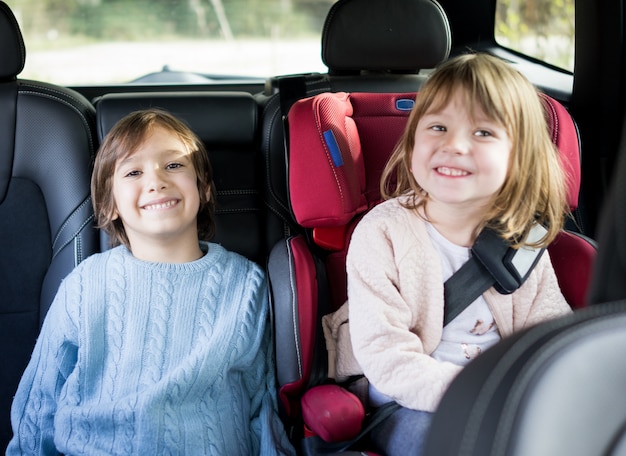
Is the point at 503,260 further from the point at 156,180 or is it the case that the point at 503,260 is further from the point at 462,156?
the point at 156,180

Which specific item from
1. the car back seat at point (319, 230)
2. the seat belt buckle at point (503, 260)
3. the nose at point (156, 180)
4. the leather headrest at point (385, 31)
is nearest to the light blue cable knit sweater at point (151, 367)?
the car back seat at point (319, 230)

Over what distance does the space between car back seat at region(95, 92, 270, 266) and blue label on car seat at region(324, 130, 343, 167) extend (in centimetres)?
51

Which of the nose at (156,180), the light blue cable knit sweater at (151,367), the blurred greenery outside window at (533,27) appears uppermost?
the blurred greenery outside window at (533,27)

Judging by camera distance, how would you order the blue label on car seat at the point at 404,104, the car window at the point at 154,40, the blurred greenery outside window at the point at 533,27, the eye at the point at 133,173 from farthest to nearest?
the car window at the point at 154,40, the blurred greenery outside window at the point at 533,27, the blue label on car seat at the point at 404,104, the eye at the point at 133,173

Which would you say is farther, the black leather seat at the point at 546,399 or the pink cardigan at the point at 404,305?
the pink cardigan at the point at 404,305

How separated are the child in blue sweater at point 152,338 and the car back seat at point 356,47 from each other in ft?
1.06

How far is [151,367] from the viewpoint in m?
2.01

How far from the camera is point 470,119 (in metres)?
1.80

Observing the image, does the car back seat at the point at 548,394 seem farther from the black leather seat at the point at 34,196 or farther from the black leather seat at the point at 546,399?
the black leather seat at the point at 34,196

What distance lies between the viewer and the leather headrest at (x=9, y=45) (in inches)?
94.0

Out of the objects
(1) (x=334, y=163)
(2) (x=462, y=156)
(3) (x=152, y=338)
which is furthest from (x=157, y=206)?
(2) (x=462, y=156)

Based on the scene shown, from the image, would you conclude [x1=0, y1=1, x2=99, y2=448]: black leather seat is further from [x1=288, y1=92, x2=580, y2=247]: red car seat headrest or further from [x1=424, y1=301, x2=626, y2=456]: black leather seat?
[x1=424, y1=301, x2=626, y2=456]: black leather seat

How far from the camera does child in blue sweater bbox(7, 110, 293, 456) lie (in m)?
1.96

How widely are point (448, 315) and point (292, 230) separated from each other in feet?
2.50
